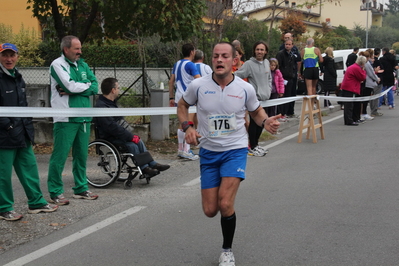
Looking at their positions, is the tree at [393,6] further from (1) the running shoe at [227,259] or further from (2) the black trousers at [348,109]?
(1) the running shoe at [227,259]

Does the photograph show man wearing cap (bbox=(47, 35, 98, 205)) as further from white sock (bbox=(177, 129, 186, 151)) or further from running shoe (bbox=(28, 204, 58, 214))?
white sock (bbox=(177, 129, 186, 151))

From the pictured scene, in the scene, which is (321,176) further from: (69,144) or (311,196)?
(69,144)

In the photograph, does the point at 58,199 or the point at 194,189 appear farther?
the point at 194,189

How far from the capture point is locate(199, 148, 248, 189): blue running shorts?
15.8 ft

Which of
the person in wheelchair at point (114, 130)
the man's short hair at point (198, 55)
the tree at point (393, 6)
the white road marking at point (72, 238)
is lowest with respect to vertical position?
the white road marking at point (72, 238)

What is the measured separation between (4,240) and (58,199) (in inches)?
54.8

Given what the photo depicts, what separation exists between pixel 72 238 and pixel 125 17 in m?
7.42

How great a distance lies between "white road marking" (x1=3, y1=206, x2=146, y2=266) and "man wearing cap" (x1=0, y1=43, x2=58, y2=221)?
2.72 ft

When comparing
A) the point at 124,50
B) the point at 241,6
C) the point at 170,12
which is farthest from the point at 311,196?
the point at 124,50

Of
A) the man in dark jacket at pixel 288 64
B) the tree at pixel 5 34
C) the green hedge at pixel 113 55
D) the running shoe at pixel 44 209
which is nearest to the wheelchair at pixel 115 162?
the running shoe at pixel 44 209

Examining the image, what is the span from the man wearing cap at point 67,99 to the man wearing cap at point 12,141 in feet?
1.56

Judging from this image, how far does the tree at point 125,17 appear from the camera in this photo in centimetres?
1129

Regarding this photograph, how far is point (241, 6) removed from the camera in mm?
19547

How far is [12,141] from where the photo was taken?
6086 mm
